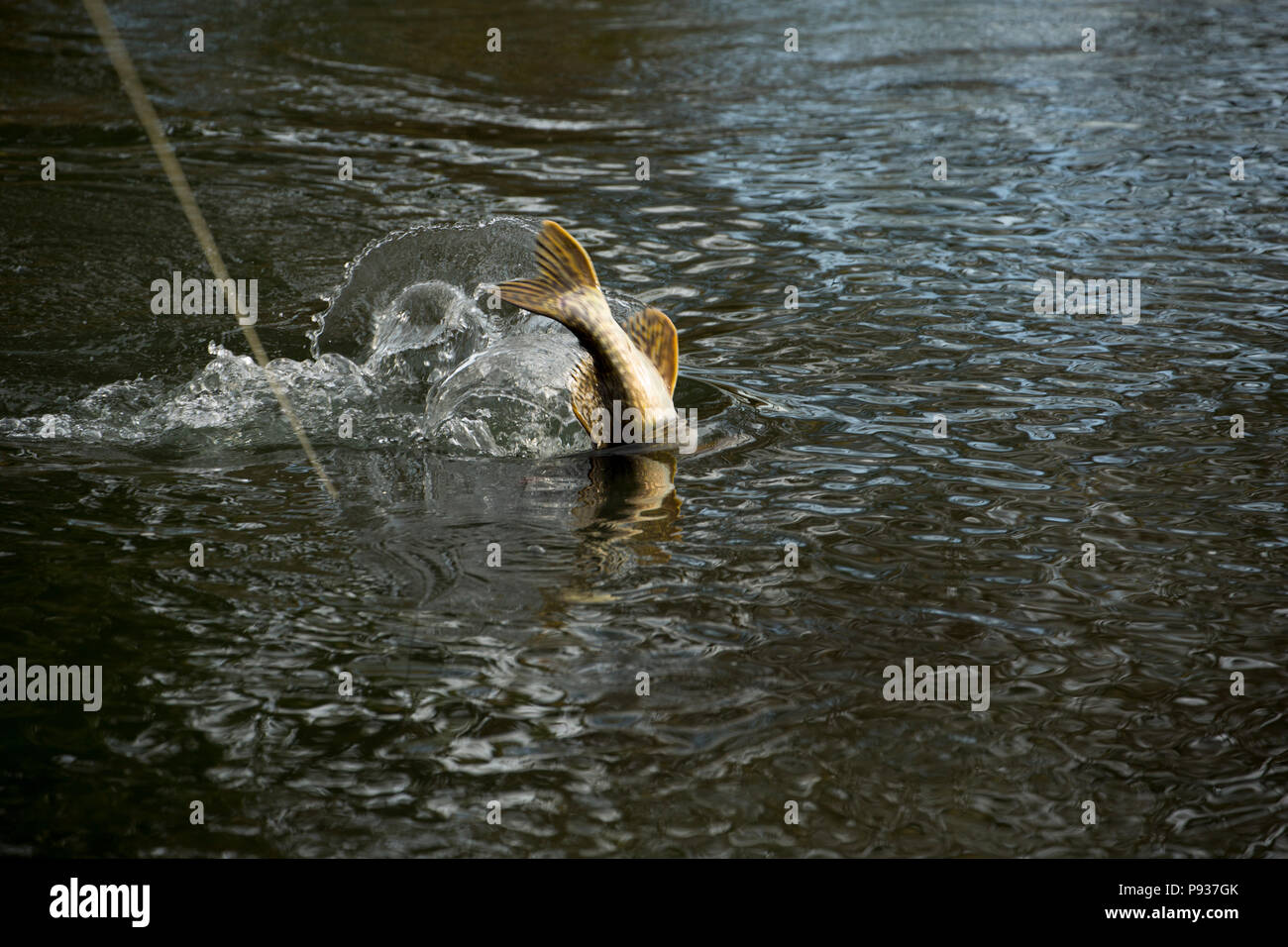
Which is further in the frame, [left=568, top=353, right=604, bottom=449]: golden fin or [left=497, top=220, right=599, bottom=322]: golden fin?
[left=568, top=353, right=604, bottom=449]: golden fin

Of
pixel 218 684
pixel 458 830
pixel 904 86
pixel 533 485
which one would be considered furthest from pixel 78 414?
pixel 904 86

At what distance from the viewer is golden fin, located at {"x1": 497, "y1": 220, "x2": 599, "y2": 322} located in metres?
4.88

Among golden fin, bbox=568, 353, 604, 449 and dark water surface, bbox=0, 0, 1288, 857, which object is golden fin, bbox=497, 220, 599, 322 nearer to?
golden fin, bbox=568, 353, 604, 449

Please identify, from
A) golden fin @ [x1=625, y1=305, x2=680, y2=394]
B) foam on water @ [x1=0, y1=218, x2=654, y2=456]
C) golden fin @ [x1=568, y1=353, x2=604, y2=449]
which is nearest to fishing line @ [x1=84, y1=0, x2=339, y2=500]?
foam on water @ [x1=0, y1=218, x2=654, y2=456]

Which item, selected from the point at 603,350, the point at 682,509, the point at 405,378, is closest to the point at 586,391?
the point at 603,350

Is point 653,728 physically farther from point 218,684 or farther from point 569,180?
point 569,180

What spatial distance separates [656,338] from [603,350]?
0.33 metres

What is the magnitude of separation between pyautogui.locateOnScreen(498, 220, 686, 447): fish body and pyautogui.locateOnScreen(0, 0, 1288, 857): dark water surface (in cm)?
20

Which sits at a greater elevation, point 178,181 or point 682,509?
point 178,181

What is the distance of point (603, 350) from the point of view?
4.95 m

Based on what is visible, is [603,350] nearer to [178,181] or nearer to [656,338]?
[656,338]

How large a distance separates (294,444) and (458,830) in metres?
2.51

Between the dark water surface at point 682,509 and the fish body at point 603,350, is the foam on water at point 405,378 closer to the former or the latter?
the dark water surface at point 682,509
